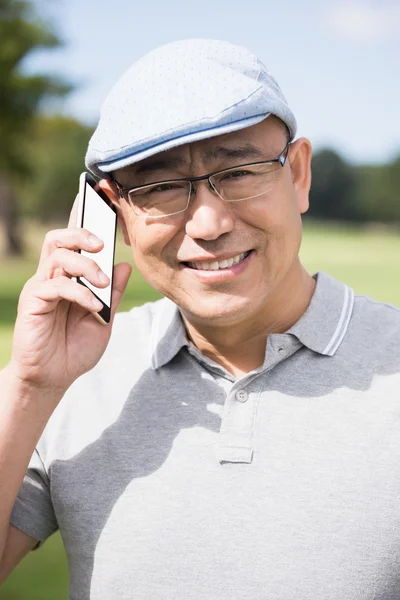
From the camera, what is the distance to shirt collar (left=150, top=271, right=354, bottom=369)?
2365 millimetres

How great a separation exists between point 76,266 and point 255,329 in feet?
1.77

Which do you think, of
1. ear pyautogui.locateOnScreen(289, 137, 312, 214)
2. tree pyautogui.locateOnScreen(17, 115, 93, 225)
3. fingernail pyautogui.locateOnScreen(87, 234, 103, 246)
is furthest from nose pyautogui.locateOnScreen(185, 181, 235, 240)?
tree pyautogui.locateOnScreen(17, 115, 93, 225)

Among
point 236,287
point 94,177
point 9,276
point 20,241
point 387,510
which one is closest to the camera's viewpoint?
point 387,510

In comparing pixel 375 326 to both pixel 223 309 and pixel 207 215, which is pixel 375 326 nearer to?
pixel 223 309

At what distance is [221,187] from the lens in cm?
225

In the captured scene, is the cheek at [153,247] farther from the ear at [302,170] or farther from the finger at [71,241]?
the ear at [302,170]

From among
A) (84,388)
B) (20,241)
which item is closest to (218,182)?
(84,388)

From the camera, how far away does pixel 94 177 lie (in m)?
2.47

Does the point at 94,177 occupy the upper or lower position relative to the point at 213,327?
upper

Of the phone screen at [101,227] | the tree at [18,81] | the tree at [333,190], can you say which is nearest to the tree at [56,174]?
the tree at [333,190]

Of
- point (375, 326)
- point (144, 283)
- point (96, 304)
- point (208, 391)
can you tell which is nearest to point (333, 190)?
point (144, 283)

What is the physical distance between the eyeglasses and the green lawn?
2.12 m

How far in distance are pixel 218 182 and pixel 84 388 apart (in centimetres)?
75

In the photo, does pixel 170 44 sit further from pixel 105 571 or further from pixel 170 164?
pixel 105 571
